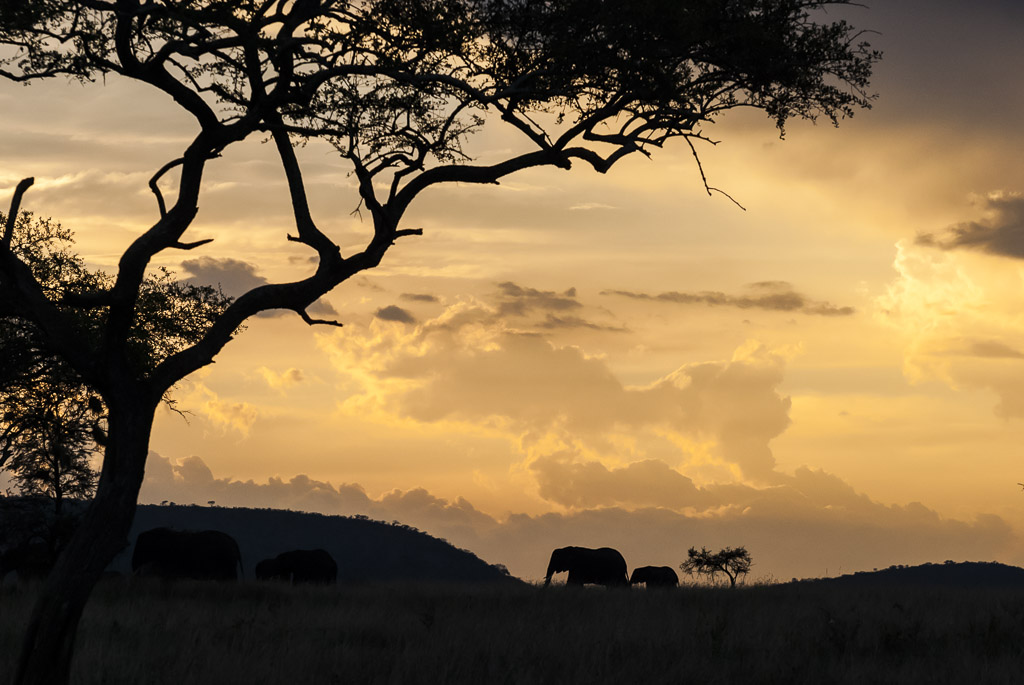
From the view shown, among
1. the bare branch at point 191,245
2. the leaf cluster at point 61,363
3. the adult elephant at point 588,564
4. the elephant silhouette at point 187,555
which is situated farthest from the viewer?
the adult elephant at point 588,564

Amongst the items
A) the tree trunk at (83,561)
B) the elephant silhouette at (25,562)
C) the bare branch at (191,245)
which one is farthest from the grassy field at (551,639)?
the elephant silhouette at (25,562)

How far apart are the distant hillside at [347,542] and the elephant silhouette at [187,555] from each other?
7280 cm

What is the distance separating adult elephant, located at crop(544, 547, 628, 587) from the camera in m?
52.7

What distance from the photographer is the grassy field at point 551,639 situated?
14680mm

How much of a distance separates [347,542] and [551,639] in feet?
365

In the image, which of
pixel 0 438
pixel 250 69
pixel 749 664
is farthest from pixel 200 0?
pixel 0 438

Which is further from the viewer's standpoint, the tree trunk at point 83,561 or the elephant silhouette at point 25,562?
the elephant silhouette at point 25,562

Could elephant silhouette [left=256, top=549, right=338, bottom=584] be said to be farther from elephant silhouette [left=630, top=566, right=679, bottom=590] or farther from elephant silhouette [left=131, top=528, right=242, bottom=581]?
elephant silhouette [left=630, top=566, right=679, bottom=590]

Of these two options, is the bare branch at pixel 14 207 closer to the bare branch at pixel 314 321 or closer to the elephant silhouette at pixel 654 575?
the bare branch at pixel 314 321

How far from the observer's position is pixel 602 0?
15.6 meters

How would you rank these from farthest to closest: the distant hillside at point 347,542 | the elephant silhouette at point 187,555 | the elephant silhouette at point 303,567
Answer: the distant hillside at point 347,542
the elephant silhouette at point 303,567
the elephant silhouette at point 187,555

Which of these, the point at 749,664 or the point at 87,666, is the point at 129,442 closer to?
the point at 87,666

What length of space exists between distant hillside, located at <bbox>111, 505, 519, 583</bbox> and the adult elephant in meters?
64.7

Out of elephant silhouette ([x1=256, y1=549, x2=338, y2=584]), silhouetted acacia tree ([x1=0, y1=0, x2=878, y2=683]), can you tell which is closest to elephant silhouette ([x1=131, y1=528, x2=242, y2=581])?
elephant silhouette ([x1=256, y1=549, x2=338, y2=584])
